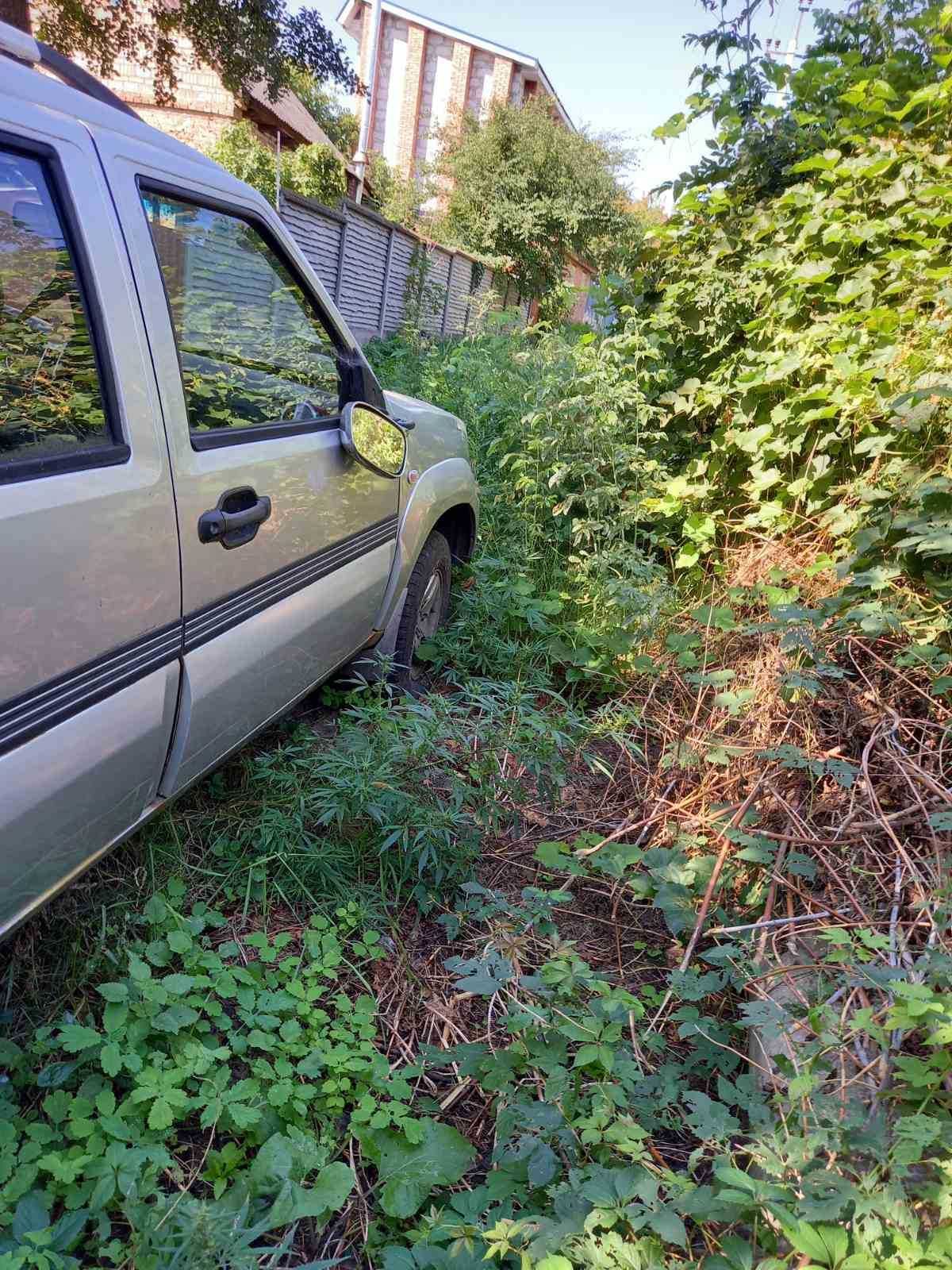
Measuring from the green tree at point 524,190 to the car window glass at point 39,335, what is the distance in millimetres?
24305

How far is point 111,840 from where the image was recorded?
208 cm

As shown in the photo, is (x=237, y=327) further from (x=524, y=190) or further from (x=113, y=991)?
(x=524, y=190)

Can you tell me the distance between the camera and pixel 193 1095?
6.52 ft

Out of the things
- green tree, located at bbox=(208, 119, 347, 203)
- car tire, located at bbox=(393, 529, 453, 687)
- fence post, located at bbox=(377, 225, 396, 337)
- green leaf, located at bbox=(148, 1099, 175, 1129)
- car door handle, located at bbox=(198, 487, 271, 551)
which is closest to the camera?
green leaf, located at bbox=(148, 1099, 175, 1129)

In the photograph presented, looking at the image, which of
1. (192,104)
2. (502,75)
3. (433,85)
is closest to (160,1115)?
(192,104)

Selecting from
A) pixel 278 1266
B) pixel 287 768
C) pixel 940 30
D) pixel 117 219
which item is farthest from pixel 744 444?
pixel 278 1266

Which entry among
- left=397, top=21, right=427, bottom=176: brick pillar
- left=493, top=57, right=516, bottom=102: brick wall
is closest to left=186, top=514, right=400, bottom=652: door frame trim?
left=397, top=21, right=427, bottom=176: brick pillar

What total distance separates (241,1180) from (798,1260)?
3.41 ft

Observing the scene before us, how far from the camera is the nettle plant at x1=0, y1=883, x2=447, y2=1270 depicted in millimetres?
1705

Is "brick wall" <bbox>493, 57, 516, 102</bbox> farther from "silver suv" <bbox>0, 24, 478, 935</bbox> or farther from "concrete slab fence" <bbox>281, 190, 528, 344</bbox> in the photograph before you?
"silver suv" <bbox>0, 24, 478, 935</bbox>

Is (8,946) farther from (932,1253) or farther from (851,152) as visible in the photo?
(851,152)

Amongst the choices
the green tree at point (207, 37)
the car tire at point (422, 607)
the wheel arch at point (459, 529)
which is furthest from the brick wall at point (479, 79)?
the car tire at point (422, 607)

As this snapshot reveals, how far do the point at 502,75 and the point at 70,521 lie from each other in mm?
33575

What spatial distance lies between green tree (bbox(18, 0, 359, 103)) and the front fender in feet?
37.8
